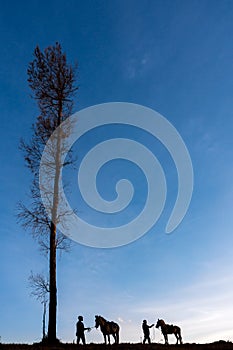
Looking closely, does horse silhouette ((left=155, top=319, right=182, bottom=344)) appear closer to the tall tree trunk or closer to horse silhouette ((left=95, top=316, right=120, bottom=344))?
horse silhouette ((left=95, top=316, right=120, bottom=344))

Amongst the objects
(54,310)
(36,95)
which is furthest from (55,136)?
(54,310)

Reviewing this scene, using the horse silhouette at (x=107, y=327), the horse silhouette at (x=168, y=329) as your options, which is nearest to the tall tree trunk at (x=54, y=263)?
the horse silhouette at (x=107, y=327)

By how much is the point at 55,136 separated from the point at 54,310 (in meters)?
9.88

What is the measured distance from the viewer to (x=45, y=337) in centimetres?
2064

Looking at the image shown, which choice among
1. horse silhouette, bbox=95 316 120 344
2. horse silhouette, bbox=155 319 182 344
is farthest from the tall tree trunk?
horse silhouette, bbox=155 319 182 344

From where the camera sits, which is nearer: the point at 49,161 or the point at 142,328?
the point at 142,328

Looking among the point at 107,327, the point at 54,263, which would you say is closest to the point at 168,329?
the point at 107,327

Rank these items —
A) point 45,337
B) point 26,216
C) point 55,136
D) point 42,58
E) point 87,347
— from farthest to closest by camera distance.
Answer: point 42,58 < point 55,136 < point 26,216 < point 45,337 < point 87,347

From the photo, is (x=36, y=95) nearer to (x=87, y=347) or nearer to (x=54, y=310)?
(x=54, y=310)

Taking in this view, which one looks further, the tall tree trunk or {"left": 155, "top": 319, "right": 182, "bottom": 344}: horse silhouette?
{"left": 155, "top": 319, "right": 182, "bottom": 344}: horse silhouette

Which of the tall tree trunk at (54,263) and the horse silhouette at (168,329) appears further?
the horse silhouette at (168,329)

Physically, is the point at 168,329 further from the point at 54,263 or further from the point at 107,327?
the point at 54,263

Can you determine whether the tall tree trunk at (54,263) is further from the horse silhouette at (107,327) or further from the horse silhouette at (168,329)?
the horse silhouette at (168,329)

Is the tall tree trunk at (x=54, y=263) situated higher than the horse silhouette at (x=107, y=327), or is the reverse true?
the tall tree trunk at (x=54, y=263)
